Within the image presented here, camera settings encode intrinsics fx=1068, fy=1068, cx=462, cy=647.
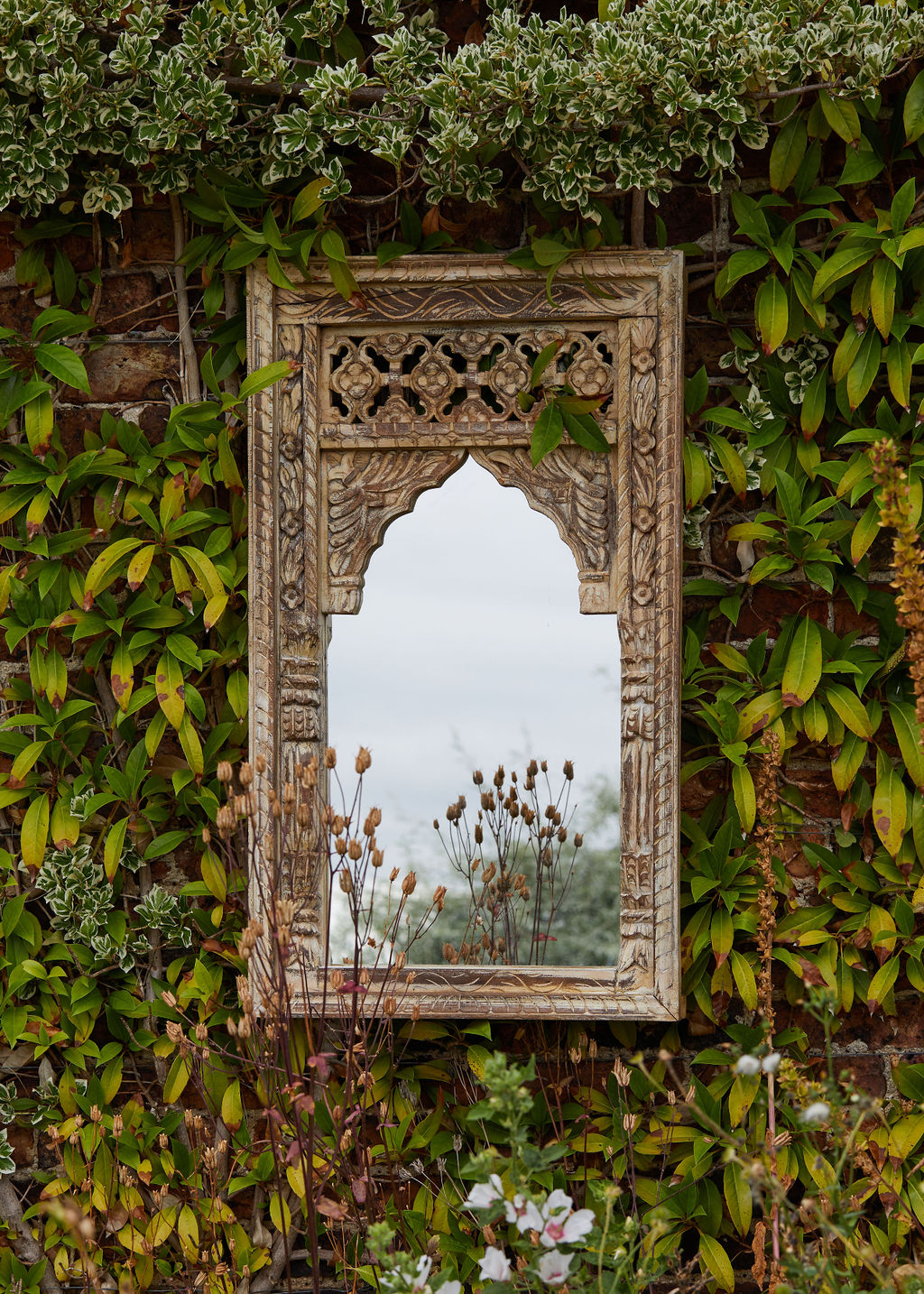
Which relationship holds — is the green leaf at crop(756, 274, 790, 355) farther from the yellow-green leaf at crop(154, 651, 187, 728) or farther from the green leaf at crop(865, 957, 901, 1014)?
the yellow-green leaf at crop(154, 651, 187, 728)

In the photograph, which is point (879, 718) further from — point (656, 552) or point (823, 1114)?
point (823, 1114)

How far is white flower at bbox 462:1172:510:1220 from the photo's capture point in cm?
138

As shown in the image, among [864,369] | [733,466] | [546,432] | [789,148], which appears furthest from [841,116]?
[546,432]

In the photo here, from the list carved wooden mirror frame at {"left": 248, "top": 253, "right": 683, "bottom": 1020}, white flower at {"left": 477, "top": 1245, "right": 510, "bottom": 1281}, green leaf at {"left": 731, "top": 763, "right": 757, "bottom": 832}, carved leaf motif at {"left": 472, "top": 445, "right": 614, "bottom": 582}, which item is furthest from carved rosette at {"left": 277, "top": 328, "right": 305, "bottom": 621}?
white flower at {"left": 477, "top": 1245, "right": 510, "bottom": 1281}

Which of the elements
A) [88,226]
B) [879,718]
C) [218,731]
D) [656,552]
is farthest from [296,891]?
[88,226]

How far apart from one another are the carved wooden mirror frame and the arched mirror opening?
0.08 m

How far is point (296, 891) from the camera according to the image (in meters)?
2.31

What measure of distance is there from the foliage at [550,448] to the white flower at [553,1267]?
87cm

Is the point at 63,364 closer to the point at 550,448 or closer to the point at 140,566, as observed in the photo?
the point at 140,566

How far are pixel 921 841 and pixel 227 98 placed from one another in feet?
7.06

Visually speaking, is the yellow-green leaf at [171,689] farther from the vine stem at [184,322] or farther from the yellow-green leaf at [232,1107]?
the yellow-green leaf at [232,1107]

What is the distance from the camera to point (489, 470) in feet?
7.89

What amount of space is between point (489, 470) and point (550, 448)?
177 millimetres

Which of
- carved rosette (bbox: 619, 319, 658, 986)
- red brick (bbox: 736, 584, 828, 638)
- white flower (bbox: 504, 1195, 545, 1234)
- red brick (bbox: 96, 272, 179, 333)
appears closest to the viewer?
white flower (bbox: 504, 1195, 545, 1234)
